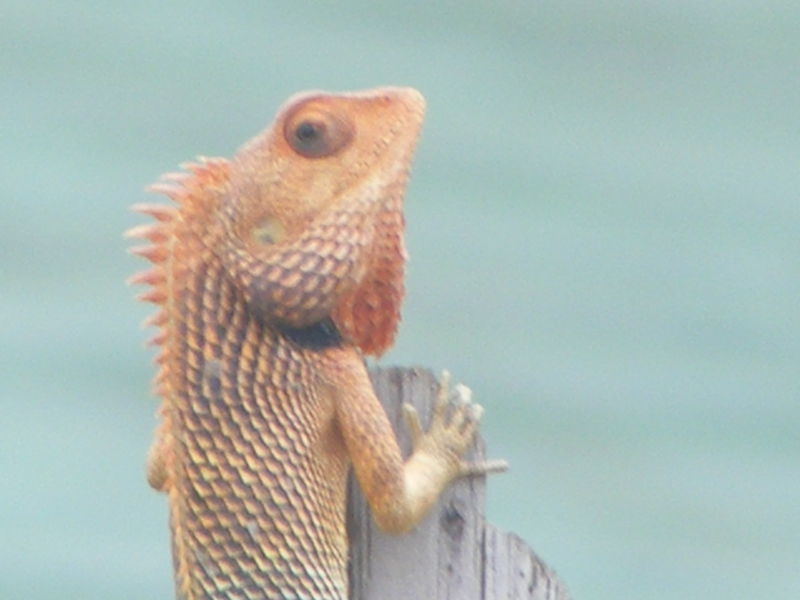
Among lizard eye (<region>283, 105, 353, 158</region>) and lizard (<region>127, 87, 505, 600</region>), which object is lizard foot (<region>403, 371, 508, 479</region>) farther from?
lizard eye (<region>283, 105, 353, 158</region>)

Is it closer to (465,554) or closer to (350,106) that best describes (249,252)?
(350,106)

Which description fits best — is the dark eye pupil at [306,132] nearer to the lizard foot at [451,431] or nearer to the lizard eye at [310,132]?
the lizard eye at [310,132]

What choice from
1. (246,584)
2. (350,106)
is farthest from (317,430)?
(350,106)

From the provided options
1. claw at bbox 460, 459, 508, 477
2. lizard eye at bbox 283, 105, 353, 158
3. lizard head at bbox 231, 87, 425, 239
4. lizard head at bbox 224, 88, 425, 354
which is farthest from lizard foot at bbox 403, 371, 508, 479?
lizard eye at bbox 283, 105, 353, 158

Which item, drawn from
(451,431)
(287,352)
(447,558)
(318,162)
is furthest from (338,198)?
(447,558)

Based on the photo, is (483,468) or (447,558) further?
(483,468)

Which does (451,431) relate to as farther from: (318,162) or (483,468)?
(318,162)

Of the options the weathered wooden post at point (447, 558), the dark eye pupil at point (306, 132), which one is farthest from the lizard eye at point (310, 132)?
the weathered wooden post at point (447, 558)
